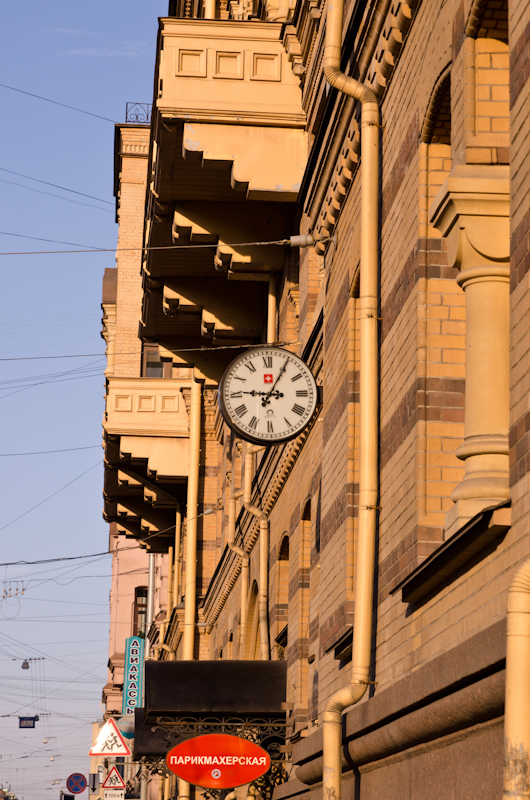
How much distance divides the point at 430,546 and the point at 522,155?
2.48 m

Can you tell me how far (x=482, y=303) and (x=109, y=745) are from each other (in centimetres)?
2147

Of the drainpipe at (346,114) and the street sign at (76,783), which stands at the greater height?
the drainpipe at (346,114)

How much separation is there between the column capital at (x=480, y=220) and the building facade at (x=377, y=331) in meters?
0.01

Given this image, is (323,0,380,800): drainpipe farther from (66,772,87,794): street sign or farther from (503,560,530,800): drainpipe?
(66,772,87,794): street sign

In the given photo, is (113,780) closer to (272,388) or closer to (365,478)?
(272,388)

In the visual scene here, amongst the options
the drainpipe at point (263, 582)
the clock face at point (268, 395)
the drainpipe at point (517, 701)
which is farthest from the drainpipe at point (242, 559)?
the drainpipe at point (517, 701)

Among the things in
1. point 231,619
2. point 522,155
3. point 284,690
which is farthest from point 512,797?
point 231,619

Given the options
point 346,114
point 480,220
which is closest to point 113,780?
point 346,114

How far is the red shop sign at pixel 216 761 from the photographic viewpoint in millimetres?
11703

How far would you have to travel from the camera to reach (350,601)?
352 inches

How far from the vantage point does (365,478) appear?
802cm

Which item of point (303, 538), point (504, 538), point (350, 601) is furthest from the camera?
point (303, 538)

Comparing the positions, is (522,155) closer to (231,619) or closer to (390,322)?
(390,322)

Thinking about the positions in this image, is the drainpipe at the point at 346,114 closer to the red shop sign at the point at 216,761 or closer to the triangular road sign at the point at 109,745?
the red shop sign at the point at 216,761
